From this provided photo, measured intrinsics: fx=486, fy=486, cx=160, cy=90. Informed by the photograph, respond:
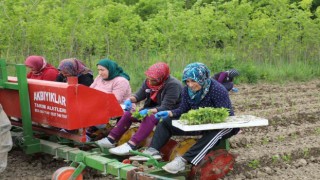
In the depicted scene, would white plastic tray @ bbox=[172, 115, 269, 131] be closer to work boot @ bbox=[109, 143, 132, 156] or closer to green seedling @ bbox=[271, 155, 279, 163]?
work boot @ bbox=[109, 143, 132, 156]

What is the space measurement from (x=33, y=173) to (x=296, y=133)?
13.0 ft

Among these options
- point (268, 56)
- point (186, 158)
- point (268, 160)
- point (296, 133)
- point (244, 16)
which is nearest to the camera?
point (186, 158)

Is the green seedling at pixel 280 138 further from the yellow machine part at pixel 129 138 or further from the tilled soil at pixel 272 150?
the yellow machine part at pixel 129 138

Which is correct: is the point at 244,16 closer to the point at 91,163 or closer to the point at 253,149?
the point at 253,149

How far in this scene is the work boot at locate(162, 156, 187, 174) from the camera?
469 centimetres

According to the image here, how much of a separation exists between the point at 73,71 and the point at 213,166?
94.3 inches

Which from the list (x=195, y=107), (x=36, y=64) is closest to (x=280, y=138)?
(x=195, y=107)

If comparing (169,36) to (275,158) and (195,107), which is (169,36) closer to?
(275,158)

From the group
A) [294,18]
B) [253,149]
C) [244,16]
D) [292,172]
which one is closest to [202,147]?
[292,172]

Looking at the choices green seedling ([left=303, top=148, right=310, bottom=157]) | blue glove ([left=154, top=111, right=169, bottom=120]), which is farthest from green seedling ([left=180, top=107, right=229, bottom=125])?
green seedling ([left=303, top=148, right=310, bottom=157])

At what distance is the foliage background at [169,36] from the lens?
11211 millimetres

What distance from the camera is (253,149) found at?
21.4ft

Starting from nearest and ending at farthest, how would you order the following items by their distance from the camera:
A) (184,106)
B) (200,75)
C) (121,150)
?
1. (200,75)
2. (121,150)
3. (184,106)

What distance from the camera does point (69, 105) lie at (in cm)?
497
